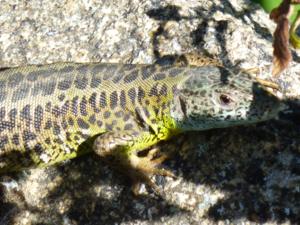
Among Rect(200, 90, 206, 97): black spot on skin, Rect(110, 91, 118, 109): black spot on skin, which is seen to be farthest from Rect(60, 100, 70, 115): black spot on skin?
Rect(200, 90, 206, 97): black spot on skin

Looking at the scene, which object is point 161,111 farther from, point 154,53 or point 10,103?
point 10,103

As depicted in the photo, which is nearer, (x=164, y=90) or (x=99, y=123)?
(x=164, y=90)

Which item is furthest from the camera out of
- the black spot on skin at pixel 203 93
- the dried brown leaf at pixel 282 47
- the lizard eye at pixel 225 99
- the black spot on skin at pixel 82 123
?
the black spot on skin at pixel 82 123

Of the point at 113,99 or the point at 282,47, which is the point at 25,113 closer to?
the point at 113,99

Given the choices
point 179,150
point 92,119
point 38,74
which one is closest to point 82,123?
point 92,119

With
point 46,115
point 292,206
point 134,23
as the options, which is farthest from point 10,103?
point 292,206

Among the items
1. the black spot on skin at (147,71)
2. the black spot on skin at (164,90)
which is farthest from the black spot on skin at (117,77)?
the black spot on skin at (164,90)

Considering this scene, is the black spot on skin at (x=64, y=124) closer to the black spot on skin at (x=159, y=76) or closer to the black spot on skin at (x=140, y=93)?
the black spot on skin at (x=140, y=93)
